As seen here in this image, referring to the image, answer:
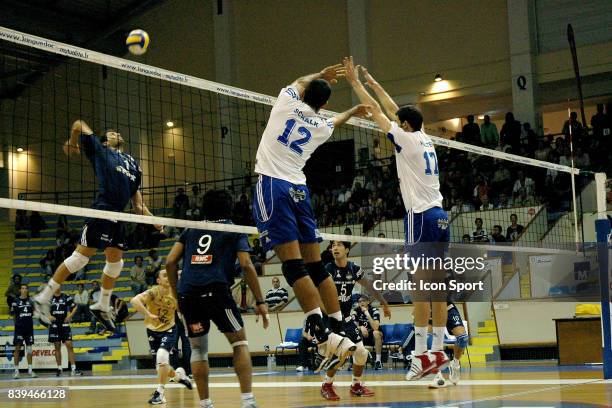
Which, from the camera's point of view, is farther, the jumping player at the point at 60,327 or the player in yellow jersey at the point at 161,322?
the jumping player at the point at 60,327

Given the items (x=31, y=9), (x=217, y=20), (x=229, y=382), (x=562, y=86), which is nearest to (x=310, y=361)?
(x=229, y=382)

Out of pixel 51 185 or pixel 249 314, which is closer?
pixel 249 314

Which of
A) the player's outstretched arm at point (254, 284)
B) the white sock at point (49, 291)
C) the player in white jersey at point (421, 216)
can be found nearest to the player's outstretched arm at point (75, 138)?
the white sock at point (49, 291)

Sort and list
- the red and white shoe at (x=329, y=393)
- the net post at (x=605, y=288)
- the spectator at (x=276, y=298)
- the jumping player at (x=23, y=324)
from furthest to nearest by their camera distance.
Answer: the jumping player at (x=23, y=324)
the spectator at (x=276, y=298)
the net post at (x=605, y=288)
the red and white shoe at (x=329, y=393)

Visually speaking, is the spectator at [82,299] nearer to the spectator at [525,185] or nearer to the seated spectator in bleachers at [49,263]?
the seated spectator in bleachers at [49,263]

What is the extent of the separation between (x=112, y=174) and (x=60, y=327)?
1434cm

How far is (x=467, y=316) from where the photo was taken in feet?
62.2

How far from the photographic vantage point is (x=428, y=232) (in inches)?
348

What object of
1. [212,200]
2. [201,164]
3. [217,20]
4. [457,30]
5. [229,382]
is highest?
[217,20]

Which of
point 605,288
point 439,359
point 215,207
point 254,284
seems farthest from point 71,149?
point 605,288

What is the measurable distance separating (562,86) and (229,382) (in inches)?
633

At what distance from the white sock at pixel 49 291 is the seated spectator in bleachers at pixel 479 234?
1282cm

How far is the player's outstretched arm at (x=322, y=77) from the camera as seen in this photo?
7.70 m

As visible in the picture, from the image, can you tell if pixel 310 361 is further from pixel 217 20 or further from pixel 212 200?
pixel 217 20
